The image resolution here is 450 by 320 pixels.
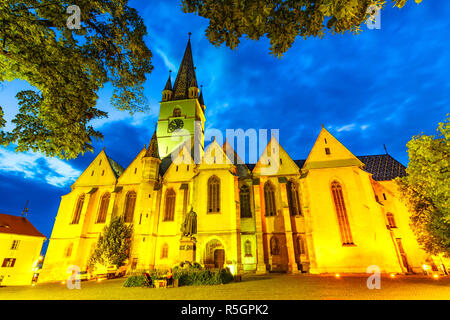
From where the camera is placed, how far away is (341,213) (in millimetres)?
20562

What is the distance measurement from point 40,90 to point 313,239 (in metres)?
22.1

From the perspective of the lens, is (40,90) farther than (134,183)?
No

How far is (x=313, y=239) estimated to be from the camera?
789 inches

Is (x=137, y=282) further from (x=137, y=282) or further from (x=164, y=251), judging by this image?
(x=164, y=251)

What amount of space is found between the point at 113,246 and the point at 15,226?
17749mm

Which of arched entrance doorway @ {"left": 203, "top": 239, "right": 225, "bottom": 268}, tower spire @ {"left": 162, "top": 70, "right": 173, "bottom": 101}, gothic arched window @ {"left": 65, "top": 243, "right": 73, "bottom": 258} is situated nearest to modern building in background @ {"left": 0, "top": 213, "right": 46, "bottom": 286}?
gothic arched window @ {"left": 65, "top": 243, "right": 73, "bottom": 258}

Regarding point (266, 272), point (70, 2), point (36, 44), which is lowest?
point (266, 272)

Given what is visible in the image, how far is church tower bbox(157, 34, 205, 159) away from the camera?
36.2 metres

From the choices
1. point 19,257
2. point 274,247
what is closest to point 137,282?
point 274,247

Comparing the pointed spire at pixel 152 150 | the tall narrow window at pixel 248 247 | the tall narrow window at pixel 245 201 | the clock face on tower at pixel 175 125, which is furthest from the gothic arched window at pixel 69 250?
the clock face on tower at pixel 175 125
